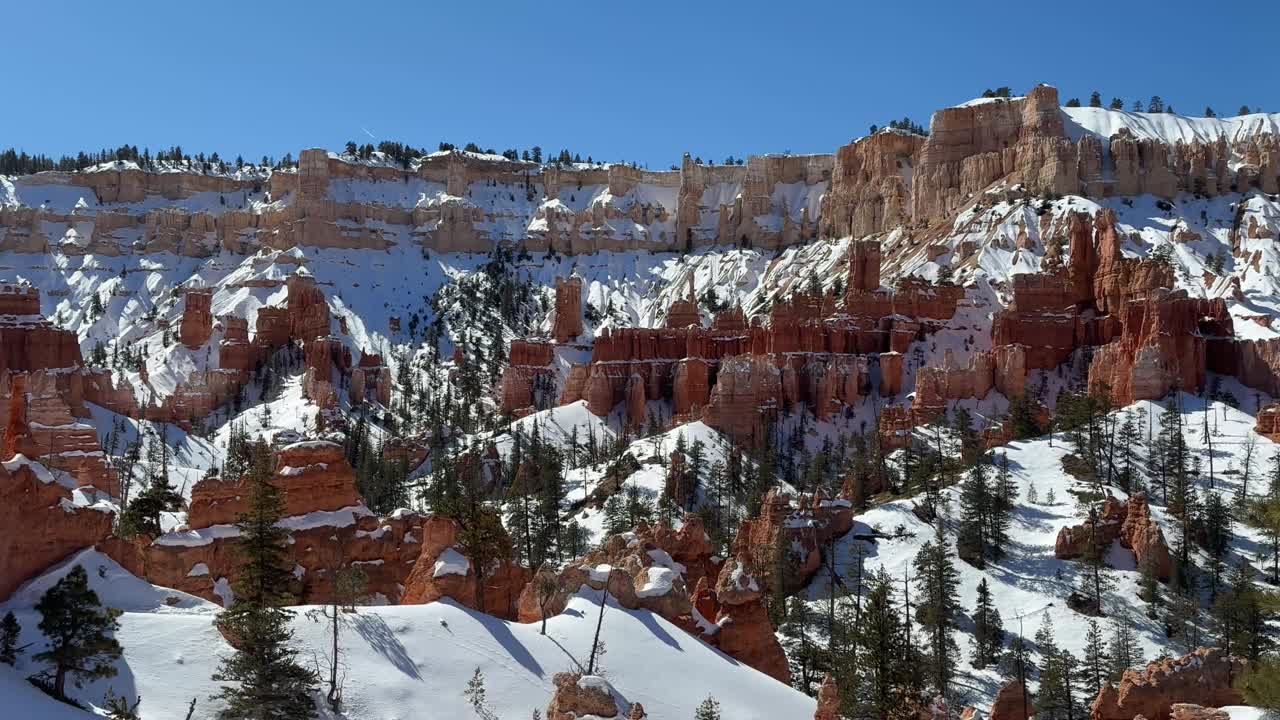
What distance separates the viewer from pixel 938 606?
52.6m

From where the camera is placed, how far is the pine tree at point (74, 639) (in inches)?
953

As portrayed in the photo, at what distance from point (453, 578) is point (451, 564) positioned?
23.5 inches

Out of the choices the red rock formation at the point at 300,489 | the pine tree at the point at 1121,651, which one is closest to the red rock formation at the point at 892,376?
the pine tree at the point at 1121,651

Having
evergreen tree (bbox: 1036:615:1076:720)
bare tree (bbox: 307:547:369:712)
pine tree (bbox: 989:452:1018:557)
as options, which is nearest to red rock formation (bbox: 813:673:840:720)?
bare tree (bbox: 307:547:369:712)

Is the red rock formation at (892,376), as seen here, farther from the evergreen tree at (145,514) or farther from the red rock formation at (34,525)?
the red rock formation at (34,525)

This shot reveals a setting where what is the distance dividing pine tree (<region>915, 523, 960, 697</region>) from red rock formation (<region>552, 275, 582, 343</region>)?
81.2 metres

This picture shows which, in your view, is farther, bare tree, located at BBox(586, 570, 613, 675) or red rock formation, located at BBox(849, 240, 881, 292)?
red rock formation, located at BBox(849, 240, 881, 292)

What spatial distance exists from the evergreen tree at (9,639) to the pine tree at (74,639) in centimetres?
47

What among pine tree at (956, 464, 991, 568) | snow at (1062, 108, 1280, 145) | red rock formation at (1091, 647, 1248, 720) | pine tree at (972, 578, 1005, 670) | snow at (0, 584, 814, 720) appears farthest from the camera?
snow at (1062, 108, 1280, 145)

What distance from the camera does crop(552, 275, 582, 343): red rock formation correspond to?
5379 inches

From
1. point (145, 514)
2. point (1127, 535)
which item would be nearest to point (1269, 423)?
point (1127, 535)

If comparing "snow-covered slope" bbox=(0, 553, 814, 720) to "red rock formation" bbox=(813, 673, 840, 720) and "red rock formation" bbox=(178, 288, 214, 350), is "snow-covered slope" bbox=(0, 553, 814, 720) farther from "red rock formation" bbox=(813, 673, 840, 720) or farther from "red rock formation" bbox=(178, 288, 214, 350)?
"red rock formation" bbox=(178, 288, 214, 350)

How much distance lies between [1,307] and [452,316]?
6564 centimetres

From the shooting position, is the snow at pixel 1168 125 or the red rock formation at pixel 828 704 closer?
the red rock formation at pixel 828 704
